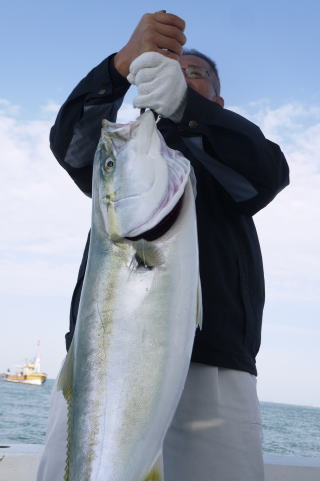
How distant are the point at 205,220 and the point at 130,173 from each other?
0.73 metres

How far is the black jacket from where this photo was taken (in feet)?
7.85

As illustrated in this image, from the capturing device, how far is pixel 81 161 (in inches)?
113

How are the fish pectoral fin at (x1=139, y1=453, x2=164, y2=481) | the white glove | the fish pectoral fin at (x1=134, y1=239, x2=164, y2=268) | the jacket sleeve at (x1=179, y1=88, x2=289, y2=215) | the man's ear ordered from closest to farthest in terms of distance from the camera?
1. the fish pectoral fin at (x1=139, y1=453, x2=164, y2=481)
2. the fish pectoral fin at (x1=134, y1=239, x2=164, y2=268)
3. the white glove
4. the jacket sleeve at (x1=179, y1=88, x2=289, y2=215)
5. the man's ear

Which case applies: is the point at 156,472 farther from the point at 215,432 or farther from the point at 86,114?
the point at 86,114

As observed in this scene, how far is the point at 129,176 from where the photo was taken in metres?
1.99

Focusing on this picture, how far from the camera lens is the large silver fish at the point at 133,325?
1.72 metres

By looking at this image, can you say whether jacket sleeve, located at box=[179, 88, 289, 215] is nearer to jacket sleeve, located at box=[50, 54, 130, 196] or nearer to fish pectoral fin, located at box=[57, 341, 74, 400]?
jacket sleeve, located at box=[50, 54, 130, 196]

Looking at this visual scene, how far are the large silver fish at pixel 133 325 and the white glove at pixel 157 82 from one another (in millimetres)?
228

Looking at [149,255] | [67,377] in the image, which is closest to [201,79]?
[149,255]

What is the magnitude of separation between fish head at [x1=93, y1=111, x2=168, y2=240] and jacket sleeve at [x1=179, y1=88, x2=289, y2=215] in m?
0.35

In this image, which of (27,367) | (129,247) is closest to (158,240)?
(129,247)

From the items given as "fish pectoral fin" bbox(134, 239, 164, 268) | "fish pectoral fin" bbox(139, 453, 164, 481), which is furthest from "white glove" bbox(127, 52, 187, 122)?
"fish pectoral fin" bbox(139, 453, 164, 481)

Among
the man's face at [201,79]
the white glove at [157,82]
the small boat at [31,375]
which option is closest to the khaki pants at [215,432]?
the white glove at [157,82]

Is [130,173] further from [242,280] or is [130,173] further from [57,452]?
[57,452]
